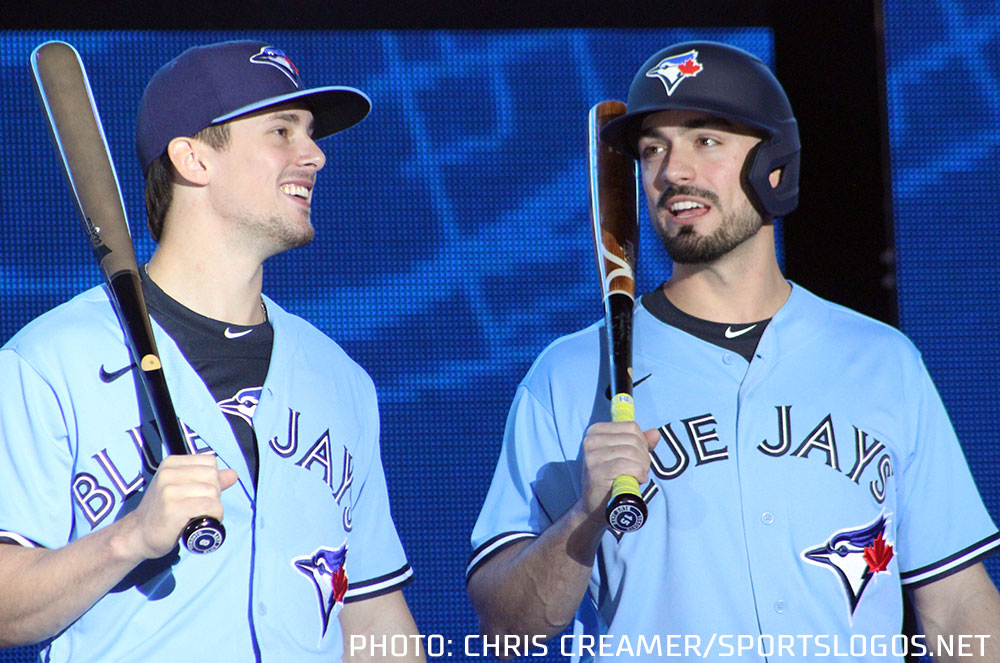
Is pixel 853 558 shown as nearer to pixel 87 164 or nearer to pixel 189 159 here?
pixel 189 159

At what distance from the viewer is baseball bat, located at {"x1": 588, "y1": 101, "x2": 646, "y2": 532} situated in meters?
2.12

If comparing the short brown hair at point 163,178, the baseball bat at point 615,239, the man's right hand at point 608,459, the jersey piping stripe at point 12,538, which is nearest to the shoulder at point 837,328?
the baseball bat at point 615,239

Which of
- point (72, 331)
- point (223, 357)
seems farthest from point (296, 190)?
point (72, 331)

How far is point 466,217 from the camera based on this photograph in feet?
10.3

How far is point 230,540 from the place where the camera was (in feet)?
6.45

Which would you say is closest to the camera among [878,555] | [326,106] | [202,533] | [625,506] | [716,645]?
[202,533]

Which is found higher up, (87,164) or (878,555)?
(87,164)

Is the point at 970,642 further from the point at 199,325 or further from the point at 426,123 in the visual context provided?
the point at 426,123

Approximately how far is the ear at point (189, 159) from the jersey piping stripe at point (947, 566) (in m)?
1.44

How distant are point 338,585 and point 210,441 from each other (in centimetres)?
34

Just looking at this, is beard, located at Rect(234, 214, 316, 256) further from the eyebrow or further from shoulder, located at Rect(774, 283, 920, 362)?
shoulder, located at Rect(774, 283, 920, 362)

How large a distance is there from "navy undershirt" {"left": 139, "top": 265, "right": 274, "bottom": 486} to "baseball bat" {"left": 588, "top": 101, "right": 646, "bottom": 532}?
606mm

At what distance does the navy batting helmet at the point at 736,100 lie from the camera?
2.25m

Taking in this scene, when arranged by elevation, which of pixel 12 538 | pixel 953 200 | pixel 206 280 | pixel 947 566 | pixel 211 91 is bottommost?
pixel 947 566
